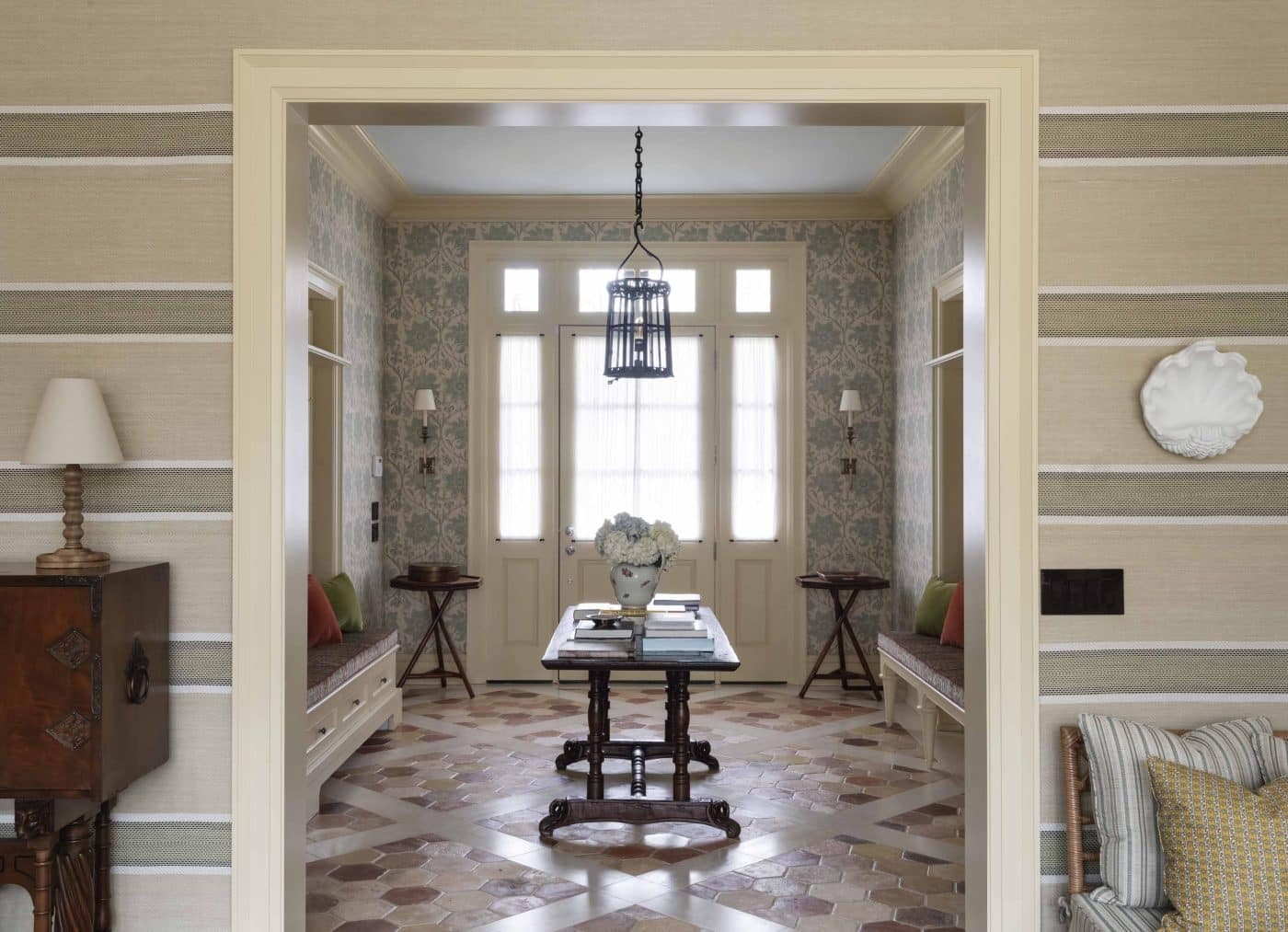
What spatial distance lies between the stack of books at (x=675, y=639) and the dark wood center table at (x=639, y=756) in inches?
1.1

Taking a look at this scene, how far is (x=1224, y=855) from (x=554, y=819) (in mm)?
2644

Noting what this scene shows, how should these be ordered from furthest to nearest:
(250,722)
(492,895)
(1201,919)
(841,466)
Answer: (841,466), (492,895), (250,722), (1201,919)

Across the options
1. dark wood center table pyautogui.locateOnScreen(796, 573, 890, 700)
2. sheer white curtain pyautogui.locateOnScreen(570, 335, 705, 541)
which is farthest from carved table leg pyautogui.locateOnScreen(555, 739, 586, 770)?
sheer white curtain pyautogui.locateOnScreen(570, 335, 705, 541)

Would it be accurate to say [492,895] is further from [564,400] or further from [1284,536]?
[564,400]

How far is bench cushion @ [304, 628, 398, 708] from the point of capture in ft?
14.5

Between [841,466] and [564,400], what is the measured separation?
1.98m

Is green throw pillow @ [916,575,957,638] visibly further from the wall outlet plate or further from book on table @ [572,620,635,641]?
the wall outlet plate

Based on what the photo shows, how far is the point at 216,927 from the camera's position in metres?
2.57

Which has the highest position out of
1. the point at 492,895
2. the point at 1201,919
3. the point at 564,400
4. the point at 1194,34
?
the point at 1194,34

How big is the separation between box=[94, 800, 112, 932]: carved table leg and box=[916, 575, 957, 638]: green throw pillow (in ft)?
10.2

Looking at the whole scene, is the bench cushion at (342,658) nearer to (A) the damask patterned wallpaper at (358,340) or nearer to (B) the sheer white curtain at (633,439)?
(A) the damask patterned wallpaper at (358,340)

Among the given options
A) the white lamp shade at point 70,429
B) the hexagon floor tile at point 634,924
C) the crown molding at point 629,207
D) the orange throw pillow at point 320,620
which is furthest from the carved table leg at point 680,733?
the crown molding at point 629,207

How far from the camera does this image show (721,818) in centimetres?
414

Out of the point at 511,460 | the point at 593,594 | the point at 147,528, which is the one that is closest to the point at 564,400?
the point at 511,460
